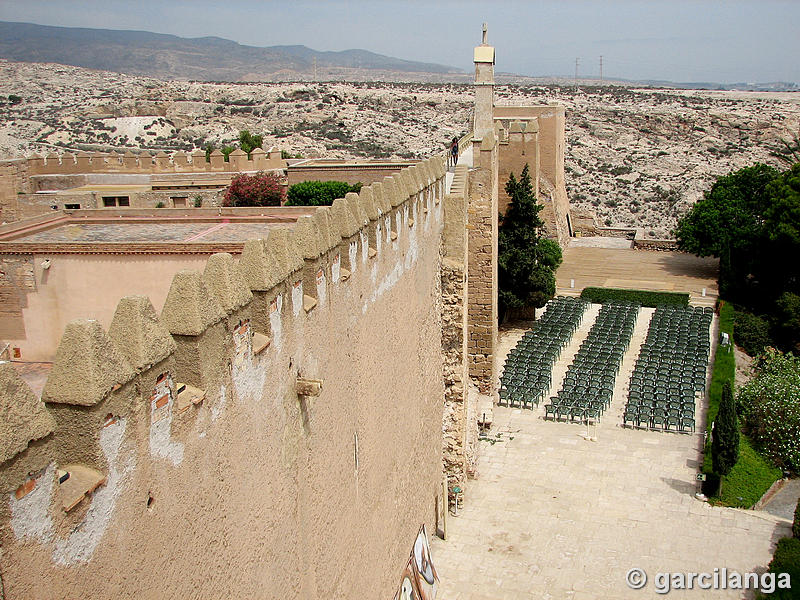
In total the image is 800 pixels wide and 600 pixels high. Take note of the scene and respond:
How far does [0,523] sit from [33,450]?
29cm

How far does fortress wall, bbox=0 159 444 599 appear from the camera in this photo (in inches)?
120

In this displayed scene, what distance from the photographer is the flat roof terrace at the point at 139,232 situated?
7379 mm

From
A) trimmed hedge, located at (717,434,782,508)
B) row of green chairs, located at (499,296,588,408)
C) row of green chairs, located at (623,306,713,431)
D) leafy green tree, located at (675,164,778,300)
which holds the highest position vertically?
leafy green tree, located at (675,164,778,300)

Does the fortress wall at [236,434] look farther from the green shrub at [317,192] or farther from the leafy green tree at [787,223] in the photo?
the leafy green tree at [787,223]

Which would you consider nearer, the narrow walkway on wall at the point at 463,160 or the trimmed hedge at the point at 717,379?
the trimmed hedge at the point at 717,379

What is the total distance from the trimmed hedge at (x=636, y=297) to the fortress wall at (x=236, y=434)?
67.1 ft

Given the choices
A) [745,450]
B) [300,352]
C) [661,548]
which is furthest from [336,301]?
[745,450]

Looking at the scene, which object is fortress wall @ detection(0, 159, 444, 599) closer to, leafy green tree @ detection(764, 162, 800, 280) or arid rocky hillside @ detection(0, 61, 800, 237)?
leafy green tree @ detection(764, 162, 800, 280)

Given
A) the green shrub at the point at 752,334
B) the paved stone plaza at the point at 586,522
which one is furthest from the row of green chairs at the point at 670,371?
the green shrub at the point at 752,334

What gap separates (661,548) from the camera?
12578 mm

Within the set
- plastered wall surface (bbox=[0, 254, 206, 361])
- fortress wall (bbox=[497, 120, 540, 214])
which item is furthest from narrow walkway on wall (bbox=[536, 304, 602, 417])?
plastered wall surface (bbox=[0, 254, 206, 361])

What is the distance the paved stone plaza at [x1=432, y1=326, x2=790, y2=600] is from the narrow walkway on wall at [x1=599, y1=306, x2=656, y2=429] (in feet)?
2.09

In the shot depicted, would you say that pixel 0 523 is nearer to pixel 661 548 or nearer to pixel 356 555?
pixel 356 555

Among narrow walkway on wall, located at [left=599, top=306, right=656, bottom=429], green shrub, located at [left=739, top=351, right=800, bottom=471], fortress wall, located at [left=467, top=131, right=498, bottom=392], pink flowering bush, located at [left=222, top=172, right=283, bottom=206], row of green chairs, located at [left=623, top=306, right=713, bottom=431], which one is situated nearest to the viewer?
fortress wall, located at [left=467, top=131, right=498, bottom=392]
